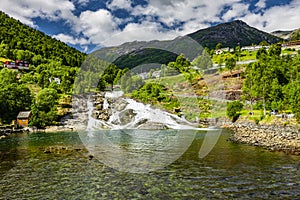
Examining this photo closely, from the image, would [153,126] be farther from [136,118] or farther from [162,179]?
[162,179]

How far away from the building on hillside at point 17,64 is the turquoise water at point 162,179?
385 feet

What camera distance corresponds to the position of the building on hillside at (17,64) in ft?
420

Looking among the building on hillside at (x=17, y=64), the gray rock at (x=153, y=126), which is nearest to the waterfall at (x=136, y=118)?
the gray rock at (x=153, y=126)

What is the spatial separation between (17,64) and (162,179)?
439 feet

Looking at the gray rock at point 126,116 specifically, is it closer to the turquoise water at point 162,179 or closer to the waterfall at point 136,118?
the waterfall at point 136,118

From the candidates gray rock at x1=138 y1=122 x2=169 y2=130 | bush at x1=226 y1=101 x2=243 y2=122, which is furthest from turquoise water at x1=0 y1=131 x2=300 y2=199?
bush at x1=226 y1=101 x2=243 y2=122

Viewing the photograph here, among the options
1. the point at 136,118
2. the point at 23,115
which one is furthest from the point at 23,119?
the point at 136,118

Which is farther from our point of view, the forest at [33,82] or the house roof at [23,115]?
the forest at [33,82]

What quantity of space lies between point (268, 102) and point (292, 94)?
18.9 m

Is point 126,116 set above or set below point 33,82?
below

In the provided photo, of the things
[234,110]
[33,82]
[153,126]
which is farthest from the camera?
[33,82]

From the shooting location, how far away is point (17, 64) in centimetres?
13225

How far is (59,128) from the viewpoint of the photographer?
65438mm

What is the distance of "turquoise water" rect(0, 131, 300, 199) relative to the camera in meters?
15.4
